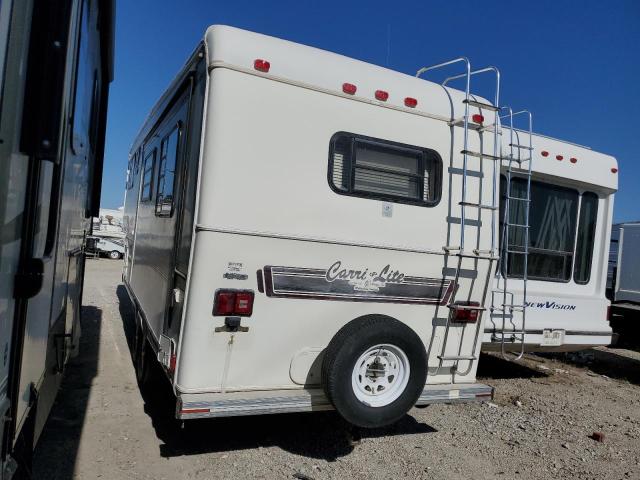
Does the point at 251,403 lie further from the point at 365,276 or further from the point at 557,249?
the point at 557,249

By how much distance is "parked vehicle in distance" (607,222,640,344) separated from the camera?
10.3m

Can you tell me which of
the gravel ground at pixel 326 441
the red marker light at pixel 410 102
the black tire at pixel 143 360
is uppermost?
the red marker light at pixel 410 102

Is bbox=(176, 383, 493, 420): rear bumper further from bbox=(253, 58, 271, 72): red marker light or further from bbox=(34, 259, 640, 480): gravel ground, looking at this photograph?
bbox=(253, 58, 271, 72): red marker light

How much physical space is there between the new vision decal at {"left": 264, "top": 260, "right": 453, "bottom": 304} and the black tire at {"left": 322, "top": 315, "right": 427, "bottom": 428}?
0.71 ft

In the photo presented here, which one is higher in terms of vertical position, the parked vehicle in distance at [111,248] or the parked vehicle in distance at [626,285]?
the parked vehicle in distance at [626,285]

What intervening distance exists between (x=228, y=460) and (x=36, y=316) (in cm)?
224

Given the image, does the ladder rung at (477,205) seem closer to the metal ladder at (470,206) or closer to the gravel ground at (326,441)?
the metal ladder at (470,206)

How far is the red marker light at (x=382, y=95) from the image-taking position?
13.3 feet

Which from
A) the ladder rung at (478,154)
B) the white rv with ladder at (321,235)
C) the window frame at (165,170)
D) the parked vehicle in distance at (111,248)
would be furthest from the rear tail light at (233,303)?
the parked vehicle in distance at (111,248)

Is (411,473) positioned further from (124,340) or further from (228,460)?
(124,340)

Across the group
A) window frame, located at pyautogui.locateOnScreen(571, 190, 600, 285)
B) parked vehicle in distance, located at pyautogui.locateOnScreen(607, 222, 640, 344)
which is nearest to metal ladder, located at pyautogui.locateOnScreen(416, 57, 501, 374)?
window frame, located at pyautogui.locateOnScreen(571, 190, 600, 285)

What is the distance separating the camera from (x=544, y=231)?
640cm

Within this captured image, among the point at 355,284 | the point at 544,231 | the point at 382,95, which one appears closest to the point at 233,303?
the point at 355,284

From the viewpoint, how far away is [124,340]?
7.68 metres
